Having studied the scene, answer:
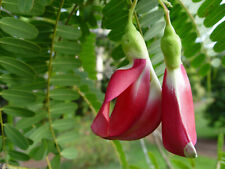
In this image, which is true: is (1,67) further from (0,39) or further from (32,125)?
(32,125)

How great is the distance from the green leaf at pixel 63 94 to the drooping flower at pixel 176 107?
33 centimetres

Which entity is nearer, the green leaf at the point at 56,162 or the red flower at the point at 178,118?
the red flower at the point at 178,118

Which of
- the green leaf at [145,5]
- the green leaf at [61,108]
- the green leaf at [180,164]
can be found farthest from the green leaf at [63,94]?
the green leaf at [180,164]

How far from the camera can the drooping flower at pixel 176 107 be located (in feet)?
0.88

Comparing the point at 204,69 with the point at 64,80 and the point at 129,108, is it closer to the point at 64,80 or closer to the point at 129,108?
the point at 64,80

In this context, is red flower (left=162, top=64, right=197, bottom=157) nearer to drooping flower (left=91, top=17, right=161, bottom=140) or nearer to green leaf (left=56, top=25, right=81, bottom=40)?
drooping flower (left=91, top=17, right=161, bottom=140)

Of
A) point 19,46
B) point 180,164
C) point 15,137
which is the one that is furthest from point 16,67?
point 180,164

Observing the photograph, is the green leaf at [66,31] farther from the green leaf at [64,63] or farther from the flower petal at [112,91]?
the flower petal at [112,91]

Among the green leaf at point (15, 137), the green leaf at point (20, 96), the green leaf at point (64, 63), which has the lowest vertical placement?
the green leaf at point (15, 137)

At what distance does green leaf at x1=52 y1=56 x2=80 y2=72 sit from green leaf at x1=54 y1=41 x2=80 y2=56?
22 millimetres

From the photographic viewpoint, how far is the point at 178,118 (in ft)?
0.89

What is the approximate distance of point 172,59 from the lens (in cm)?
30

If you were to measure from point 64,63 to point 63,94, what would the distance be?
79 millimetres

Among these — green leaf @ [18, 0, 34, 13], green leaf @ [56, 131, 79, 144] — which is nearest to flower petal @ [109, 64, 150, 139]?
green leaf @ [18, 0, 34, 13]
